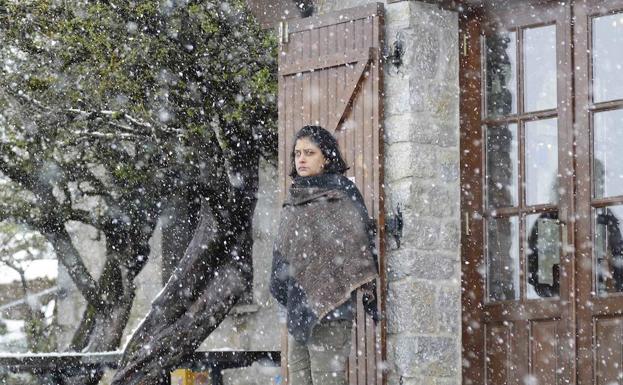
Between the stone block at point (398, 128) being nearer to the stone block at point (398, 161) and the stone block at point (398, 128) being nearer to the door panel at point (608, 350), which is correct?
the stone block at point (398, 161)

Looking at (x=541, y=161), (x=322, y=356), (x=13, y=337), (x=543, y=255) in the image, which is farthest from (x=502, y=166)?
(x=13, y=337)

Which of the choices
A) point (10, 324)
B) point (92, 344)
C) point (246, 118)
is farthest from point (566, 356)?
point (10, 324)

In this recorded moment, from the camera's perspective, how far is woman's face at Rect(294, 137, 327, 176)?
685cm

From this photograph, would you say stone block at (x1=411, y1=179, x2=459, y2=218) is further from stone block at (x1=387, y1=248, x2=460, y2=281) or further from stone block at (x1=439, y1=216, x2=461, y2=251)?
stone block at (x1=387, y1=248, x2=460, y2=281)

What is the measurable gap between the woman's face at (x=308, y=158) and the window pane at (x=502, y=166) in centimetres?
137

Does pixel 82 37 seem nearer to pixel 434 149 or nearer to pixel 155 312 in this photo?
pixel 155 312

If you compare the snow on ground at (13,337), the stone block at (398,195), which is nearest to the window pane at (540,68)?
the stone block at (398,195)

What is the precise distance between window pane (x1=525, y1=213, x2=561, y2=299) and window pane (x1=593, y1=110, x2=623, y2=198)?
35 centimetres

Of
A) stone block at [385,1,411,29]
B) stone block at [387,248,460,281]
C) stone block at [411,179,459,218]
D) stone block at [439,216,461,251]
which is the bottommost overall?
stone block at [387,248,460,281]

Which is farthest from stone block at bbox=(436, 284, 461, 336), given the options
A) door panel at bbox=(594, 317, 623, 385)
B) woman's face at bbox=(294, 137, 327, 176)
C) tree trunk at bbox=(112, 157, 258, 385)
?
tree trunk at bbox=(112, 157, 258, 385)

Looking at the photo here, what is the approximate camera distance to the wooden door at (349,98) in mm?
7551

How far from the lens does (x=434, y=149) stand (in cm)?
767

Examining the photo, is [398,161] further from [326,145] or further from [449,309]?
[449,309]

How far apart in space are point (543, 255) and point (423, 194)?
2.60ft
